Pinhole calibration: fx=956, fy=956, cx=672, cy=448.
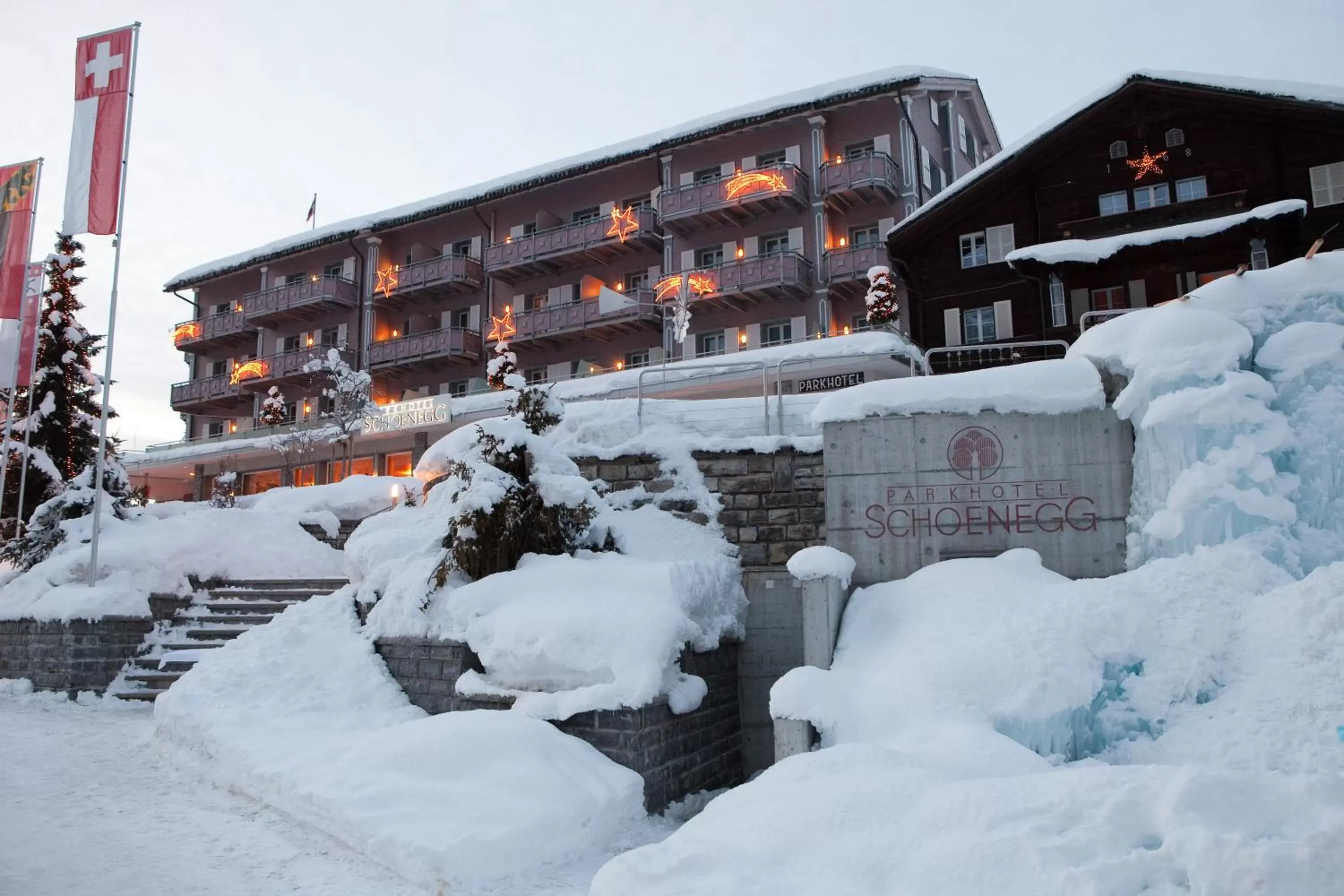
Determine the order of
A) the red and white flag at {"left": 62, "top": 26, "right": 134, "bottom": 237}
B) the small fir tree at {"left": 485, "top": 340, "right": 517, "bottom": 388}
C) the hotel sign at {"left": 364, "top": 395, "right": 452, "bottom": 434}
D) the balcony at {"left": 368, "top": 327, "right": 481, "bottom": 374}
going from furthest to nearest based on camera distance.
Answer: the balcony at {"left": 368, "top": 327, "right": 481, "bottom": 374} < the hotel sign at {"left": 364, "top": 395, "right": 452, "bottom": 434} < the small fir tree at {"left": 485, "top": 340, "right": 517, "bottom": 388} < the red and white flag at {"left": 62, "top": 26, "right": 134, "bottom": 237}

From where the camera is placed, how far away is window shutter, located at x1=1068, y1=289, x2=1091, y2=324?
2550 centimetres

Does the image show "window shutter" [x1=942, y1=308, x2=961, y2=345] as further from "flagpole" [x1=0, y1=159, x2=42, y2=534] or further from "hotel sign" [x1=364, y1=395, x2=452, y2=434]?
"flagpole" [x1=0, y1=159, x2=42, y2=534]

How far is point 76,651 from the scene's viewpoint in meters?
13.2

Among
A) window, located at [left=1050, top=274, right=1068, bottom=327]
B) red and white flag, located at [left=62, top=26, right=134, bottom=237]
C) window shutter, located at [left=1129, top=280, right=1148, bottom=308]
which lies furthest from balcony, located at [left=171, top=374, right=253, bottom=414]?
window shutter, located at [left=1129, top=280, right=1148, bottom=308]

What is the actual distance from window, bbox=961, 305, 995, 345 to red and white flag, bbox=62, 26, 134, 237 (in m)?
20.7

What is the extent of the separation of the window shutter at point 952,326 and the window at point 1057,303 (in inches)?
99.4

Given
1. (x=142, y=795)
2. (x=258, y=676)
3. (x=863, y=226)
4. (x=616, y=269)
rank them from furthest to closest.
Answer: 1. (x=616, y=269)
2. (x=863, y=226)
3. (x=258, y=676)
4. (x=142, y=795)

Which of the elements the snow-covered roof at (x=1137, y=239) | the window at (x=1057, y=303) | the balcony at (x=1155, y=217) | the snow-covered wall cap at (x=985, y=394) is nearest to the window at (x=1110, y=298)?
the window at (x=1057, y=303)

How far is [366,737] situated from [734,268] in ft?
79.2

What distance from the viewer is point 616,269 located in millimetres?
35375

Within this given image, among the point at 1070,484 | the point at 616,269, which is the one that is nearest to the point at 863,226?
the point at 616,269

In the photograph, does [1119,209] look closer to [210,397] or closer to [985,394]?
[985,394]

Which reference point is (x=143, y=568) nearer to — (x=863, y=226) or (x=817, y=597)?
(x=817, y=597)

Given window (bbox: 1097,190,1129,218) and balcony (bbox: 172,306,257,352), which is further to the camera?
balcony (bbox: 172,306,257,352)
